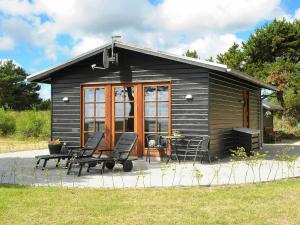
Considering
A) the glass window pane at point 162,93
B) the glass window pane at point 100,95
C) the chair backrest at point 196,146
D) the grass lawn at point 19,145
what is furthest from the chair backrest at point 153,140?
the grass lawn at point 19,145

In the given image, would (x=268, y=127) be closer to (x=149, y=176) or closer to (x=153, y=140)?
(x=153, y=140)

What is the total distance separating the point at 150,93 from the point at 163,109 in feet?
1.98

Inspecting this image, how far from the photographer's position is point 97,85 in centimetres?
1308

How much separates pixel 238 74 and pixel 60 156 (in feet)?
17.0

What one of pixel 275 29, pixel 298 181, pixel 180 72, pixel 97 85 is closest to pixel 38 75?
pixel 97 85

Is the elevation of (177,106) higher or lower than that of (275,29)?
lower

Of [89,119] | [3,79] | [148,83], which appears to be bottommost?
[89,119]

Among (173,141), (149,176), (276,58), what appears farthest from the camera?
(276,58)

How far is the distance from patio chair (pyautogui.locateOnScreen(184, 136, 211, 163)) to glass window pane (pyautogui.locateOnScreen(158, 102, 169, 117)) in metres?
1.05

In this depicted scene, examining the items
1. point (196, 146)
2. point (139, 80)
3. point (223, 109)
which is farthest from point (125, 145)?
point (223, 109)

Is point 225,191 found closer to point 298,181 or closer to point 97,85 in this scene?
point 298,181

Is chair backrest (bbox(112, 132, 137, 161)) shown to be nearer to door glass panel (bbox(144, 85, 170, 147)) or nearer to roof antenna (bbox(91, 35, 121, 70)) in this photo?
door glass panel (bbox(144, 85, 170, 147))

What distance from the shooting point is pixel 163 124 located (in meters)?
12.1

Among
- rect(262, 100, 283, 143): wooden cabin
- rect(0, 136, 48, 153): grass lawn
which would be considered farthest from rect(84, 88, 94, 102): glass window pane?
rect(262, 100, 283, 143): wooden cabin
